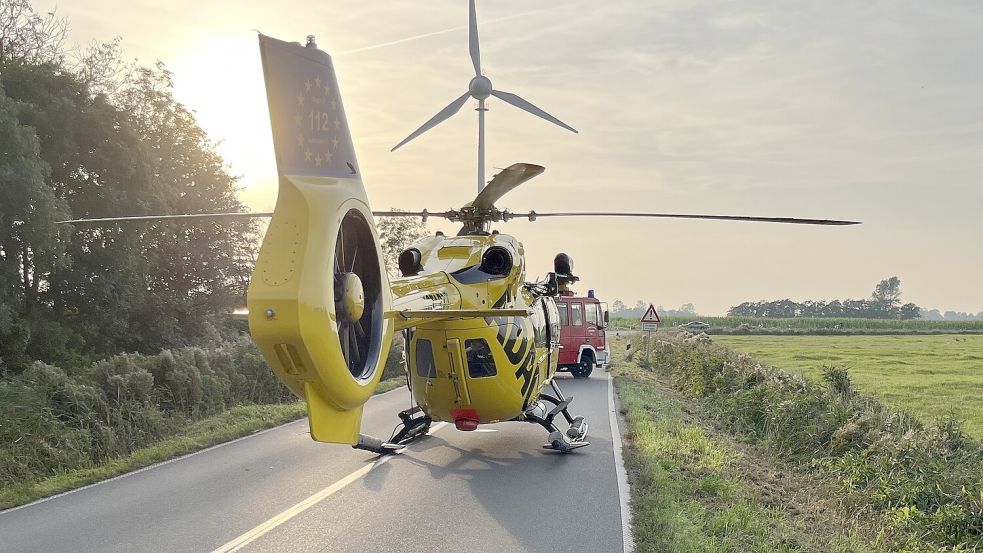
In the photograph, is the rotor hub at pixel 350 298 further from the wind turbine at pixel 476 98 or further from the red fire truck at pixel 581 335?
the red fire truck at pixel 581 335

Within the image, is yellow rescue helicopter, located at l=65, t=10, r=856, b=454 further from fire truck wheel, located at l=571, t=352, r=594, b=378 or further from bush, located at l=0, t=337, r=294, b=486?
fire truck wheel, located at l=571, t=352, r=594, b=378

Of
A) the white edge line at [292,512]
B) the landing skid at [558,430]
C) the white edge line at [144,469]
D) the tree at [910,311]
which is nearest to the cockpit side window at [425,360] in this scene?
the white edge line at [292,512]

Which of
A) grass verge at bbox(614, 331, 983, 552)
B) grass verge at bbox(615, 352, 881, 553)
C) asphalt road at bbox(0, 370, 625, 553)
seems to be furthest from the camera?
grass verge at bbox(614, 331, 983, 552)

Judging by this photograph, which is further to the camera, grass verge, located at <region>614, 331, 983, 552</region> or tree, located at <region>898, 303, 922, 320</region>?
tree, located at <region>898, 303, 922, 320</region>

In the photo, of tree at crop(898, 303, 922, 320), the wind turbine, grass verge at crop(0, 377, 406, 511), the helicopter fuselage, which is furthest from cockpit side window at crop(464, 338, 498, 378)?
tree at crop(898, 303, 922, 320)

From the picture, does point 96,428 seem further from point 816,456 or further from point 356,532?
point 816,456

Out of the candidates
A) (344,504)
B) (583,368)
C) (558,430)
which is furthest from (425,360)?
(583,368)

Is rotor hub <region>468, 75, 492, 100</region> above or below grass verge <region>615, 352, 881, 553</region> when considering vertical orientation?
above

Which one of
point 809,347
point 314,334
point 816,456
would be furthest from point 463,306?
point 809,347
